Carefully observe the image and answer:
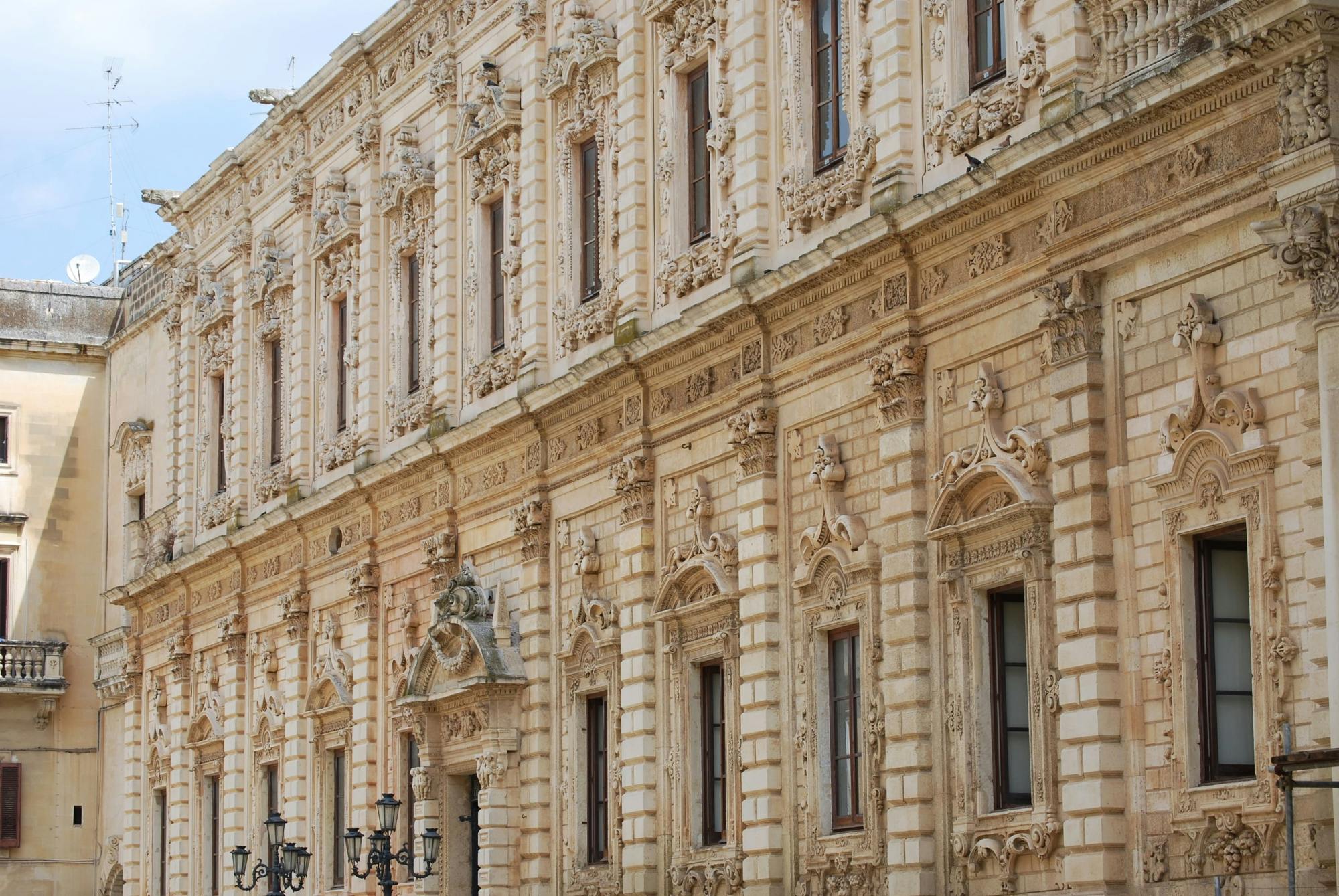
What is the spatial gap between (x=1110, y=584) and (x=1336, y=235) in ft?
10.6

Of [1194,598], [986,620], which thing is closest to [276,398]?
[986,620]

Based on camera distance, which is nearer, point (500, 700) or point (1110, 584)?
point (1110, 584)

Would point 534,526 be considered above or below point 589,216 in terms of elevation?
below

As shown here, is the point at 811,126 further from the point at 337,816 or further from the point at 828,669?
the point at 337,816

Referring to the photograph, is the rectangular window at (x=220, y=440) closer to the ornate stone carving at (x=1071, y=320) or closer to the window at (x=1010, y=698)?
the window at (x=1010, y=698)

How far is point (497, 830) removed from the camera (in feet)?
84.7

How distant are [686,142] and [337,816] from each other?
37.1 feet

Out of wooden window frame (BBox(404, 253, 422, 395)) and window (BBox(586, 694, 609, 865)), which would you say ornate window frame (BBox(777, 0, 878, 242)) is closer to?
window (BBox(586, 694, 609, 865))

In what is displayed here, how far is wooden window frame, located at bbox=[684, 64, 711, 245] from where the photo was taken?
76.8ft

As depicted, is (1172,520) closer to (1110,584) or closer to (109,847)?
(1110,584)

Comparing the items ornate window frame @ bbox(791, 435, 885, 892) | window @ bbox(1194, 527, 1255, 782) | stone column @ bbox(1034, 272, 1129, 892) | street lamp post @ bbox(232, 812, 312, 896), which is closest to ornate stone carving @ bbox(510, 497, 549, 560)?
street lamp post @ bbox(232, 812, 312, 896)

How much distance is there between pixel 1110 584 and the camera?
1723 cm

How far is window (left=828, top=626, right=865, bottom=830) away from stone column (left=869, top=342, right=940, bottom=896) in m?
0.69

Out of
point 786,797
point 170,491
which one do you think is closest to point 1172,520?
point 786,797
